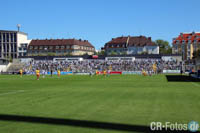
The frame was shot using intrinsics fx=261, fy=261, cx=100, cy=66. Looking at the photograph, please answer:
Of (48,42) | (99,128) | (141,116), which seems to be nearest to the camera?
(99,128)

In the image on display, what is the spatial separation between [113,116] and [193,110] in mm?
3882

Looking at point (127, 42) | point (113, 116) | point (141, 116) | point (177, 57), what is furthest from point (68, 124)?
point (127, 42)

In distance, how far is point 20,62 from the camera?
334ft

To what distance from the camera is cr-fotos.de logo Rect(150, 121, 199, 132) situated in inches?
334

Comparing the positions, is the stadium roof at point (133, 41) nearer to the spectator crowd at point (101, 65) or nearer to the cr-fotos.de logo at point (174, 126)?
the spectator crowd at point (101, 65)

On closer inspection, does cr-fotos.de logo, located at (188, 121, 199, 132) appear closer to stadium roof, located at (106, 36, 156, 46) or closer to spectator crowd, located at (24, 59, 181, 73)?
spectator crowd, located at (24, 59, 181, 73)

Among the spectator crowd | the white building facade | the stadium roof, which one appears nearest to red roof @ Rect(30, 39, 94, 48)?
the white building facade

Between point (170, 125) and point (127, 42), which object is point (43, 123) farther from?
point (127, 42)

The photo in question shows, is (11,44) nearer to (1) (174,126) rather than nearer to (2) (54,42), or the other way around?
(2) (54,42)

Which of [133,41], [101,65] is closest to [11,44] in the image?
[133,41]

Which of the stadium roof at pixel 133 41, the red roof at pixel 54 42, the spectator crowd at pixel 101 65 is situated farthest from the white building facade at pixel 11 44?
the spectator crowd at pixel 101 65

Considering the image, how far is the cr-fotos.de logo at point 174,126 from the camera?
8484 millimetres

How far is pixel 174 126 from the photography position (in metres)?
8.80

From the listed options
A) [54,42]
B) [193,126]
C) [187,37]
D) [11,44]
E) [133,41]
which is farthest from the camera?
[54,42]
